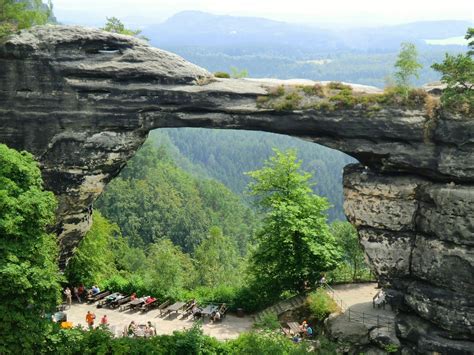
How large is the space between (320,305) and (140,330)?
918 cm

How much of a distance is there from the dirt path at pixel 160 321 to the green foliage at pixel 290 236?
3.24 metres

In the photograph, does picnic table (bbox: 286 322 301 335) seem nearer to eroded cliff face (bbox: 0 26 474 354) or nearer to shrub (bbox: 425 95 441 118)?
eroded cliff face (bbox: 0 26 474 354)

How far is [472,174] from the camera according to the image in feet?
73.6

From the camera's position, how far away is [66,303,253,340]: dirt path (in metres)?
27.6

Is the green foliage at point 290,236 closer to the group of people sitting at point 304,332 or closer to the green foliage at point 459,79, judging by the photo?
the group of people sitting at point 304,332

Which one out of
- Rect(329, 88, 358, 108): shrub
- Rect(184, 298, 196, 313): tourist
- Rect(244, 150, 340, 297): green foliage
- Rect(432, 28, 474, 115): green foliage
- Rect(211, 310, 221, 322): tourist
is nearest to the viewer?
Rect(432, 28, 474, 115): green foliage

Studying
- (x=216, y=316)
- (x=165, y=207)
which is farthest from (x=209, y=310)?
(x=165, y=207)

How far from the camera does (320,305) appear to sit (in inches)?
1101

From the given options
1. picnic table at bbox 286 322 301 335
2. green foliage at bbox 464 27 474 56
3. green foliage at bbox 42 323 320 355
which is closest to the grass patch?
green foliage at bbox 464 27 474 56

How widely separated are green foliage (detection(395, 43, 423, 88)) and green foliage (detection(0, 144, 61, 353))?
15938 mm

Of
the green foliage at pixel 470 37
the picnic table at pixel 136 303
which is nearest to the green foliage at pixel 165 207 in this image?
the picnic table at pixel 136 303

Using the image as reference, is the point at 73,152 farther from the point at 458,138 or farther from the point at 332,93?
the point at 458,138

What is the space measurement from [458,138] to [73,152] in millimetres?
17456

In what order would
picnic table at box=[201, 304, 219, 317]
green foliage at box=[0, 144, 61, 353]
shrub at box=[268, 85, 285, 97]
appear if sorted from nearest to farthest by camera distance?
green foliage at box=[0, 144, 61, 353] < shrub at box=[268, 85, 285, 97] < picnic table at box=[201, 304, 219, 317]
